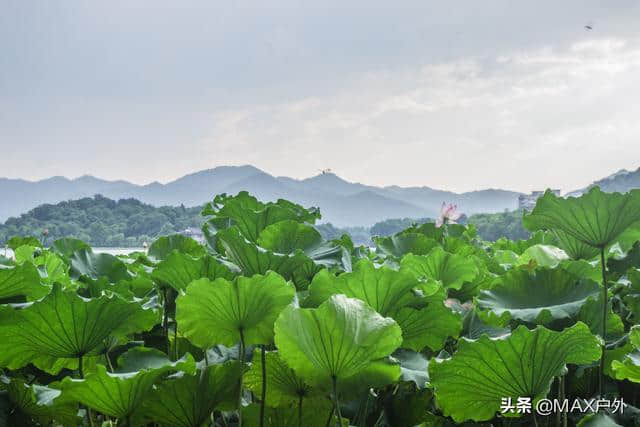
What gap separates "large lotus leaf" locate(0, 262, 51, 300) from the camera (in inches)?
20.9

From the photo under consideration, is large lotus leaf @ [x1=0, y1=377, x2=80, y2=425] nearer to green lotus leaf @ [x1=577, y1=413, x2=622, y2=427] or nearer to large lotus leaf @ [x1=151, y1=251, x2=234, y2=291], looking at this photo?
large lotus leaf @ [x1=151, y1=251, x2=234, y2=291]

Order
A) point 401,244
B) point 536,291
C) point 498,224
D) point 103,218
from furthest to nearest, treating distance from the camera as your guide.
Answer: point 103,218 < point 498,224 < point 401,244 < point 536,291

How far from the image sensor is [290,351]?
0.43 m

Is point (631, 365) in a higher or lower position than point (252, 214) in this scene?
lower

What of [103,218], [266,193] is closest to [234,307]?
[103,218]

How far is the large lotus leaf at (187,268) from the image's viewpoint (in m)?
0.56

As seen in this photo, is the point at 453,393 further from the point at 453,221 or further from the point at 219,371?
the point at 453,221

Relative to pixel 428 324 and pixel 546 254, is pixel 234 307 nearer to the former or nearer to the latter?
pixel 428 324

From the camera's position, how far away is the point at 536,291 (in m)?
0.62

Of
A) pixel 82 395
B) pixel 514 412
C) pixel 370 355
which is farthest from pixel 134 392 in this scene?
pixel 514 412

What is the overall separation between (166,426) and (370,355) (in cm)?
21

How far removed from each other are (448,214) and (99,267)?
0.81 metres

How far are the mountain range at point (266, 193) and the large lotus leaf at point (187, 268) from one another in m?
57.7

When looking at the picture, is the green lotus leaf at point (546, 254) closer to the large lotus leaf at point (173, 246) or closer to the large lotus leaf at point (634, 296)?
the large lotus leaf at point (634, 296)
